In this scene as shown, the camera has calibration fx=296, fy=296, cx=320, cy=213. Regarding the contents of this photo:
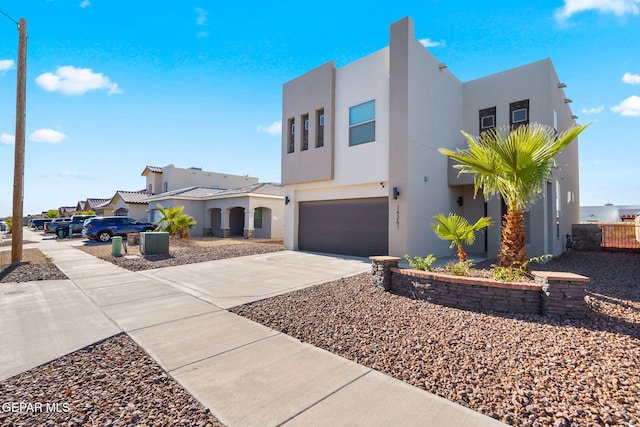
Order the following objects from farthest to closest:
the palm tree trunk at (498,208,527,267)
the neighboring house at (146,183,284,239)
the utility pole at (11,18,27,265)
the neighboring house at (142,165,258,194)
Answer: the neighboring house at (142,165,258,194)
the neighboring house at (146,183,284,239)
the utility pole at (11,18,27,265)
the palm tree trunk at (498,208,527,267)

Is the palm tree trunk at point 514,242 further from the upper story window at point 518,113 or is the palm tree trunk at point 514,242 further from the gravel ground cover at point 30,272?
the gravel ground cover at point 30,272

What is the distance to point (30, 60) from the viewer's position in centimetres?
1045

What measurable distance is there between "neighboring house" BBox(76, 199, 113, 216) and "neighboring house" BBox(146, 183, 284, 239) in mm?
13983

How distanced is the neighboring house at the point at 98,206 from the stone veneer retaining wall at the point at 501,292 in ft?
128

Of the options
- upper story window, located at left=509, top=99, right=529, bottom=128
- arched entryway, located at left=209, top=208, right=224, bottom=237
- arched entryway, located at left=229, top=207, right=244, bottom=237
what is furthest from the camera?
arched entryway, located at left=209, top=208, right=224, bottom=237

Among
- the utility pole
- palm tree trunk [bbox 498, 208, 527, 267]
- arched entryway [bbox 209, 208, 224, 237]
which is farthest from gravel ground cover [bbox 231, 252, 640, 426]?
arched entryway [bbox 209, 208, 224, 237]

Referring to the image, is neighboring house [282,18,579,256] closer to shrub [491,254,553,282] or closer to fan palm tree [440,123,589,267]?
fan palm tree [440,123,589,267]

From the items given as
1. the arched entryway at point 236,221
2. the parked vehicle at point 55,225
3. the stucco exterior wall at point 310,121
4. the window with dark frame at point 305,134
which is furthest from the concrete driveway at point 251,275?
the parked vehicle at point 55,225

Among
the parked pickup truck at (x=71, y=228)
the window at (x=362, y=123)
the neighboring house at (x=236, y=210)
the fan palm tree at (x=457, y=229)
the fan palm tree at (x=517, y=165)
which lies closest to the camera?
the fan palm tree at (x=517, y=165)

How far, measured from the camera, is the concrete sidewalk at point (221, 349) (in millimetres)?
2469

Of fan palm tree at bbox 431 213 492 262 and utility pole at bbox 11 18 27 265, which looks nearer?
fan palm tree at bbox 431 213 492 262

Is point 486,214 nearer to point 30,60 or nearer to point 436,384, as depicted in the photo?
point 436,384

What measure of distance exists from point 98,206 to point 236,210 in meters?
24.7

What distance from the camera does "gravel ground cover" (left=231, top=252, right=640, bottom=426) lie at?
2500mm
